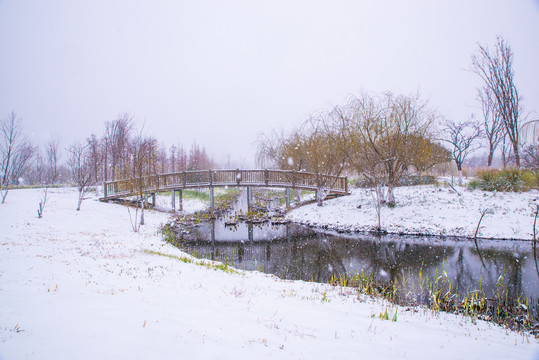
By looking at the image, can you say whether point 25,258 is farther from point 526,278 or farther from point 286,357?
point 526,278

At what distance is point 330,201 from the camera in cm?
1752

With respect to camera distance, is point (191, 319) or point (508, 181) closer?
point (191, 319)

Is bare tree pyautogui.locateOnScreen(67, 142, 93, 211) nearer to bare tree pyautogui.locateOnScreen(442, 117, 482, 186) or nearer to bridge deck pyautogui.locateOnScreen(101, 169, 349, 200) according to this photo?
bridge deck pyautogui.locateOnScreen(101, 169, 349, 200)

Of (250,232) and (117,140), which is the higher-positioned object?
(117,140)

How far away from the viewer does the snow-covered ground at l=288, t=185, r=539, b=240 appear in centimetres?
1039

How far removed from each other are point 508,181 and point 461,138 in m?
4.82

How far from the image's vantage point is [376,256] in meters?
8.91

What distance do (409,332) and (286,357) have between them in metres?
2.00

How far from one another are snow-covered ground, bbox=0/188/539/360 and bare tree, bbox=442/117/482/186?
16.5 m

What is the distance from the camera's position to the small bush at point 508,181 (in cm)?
1291

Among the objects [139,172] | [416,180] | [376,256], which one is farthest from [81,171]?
[416,180]

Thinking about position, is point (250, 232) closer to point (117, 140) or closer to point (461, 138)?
point (461, 138)

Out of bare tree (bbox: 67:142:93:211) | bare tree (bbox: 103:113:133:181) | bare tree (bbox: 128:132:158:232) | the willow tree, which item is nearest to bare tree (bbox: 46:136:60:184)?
bare tree (bbox: 103:113:133:181)

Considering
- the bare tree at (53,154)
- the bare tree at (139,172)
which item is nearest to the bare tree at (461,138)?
the bare tree at (139,172)
